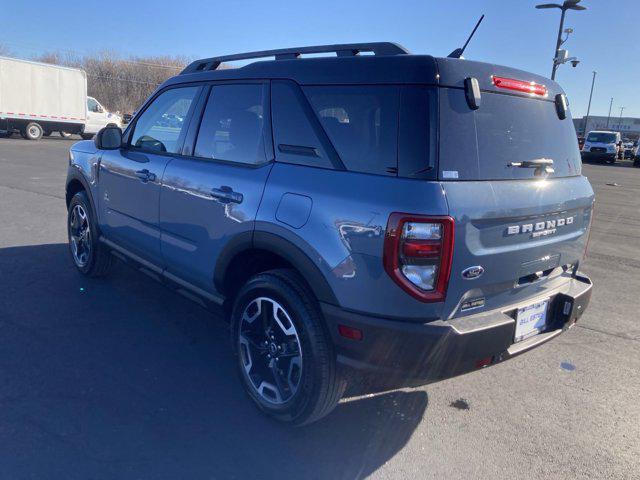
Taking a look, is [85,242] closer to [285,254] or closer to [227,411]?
[227,411]

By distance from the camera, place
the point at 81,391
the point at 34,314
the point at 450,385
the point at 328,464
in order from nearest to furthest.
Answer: the point at 328,464
the point at 81,391
the point at 450,385
the point at 34,314

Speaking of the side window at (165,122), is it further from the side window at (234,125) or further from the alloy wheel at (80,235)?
the alloy wheel at (80,235)

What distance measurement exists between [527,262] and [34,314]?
3.68 meters

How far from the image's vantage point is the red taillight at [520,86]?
2.69m

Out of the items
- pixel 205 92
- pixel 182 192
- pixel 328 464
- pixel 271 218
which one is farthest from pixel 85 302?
pixel 328 464

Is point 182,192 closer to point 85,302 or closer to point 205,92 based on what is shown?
point 205,92

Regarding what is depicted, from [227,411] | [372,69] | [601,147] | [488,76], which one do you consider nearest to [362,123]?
[372,69]

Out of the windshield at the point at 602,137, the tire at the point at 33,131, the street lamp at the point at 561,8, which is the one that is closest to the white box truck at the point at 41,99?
the tire at the point at 33,131

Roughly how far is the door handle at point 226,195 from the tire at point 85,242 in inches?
78.5

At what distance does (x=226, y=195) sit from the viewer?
123 inches

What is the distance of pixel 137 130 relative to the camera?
4.37 m

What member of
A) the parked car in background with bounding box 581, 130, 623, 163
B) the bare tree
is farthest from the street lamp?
the bare tree

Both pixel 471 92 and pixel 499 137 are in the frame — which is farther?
pixel 499 137

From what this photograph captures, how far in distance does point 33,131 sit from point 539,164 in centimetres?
2540
